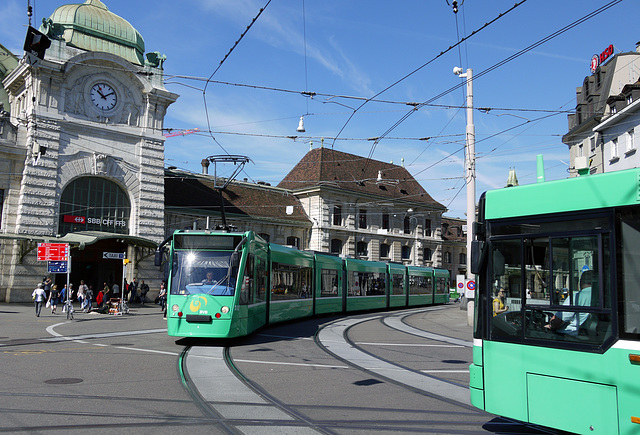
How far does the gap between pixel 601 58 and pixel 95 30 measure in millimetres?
34975

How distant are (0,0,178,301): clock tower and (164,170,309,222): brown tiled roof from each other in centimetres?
508

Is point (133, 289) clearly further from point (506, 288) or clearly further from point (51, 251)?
point (506, 288)

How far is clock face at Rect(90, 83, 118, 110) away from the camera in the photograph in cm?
3388

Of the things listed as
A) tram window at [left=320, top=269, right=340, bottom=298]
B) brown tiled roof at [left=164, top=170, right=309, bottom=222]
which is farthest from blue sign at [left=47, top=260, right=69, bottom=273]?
brown tiled roof at [left=164, top=170, right=309, bottom=222]

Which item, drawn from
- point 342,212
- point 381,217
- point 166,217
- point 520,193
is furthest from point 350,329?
point 381,217

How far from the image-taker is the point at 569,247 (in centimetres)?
605

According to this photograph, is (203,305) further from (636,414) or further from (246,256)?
(636,414)

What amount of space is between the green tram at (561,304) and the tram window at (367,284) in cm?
2144

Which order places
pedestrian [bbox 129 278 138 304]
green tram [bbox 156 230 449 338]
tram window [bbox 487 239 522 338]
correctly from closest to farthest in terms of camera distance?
tram window [bbox 487 239 522 338]
green tram [bbox 156 230 449 338]
pedestrian [bbox 129 278 138 304]

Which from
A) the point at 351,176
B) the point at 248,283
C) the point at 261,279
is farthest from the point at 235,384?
the point at 351,176

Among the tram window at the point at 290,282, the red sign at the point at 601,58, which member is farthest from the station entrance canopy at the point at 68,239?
the red sign at the point at 601,58

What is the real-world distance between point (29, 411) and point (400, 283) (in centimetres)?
2884

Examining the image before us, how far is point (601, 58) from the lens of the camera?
42.2 m

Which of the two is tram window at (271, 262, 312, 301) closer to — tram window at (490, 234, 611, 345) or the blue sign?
the blue sign
